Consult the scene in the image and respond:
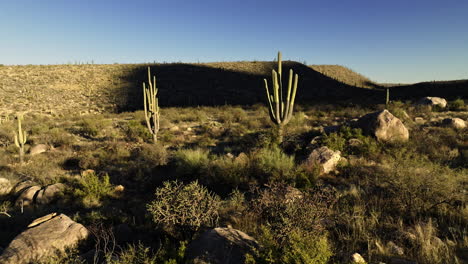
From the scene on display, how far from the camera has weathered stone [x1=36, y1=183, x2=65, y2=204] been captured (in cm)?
564

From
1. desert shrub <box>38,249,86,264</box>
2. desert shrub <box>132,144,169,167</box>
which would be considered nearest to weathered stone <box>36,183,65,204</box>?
desert shrub <box>132,144,169,167</box>

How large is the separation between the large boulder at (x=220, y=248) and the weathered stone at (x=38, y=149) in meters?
9.86

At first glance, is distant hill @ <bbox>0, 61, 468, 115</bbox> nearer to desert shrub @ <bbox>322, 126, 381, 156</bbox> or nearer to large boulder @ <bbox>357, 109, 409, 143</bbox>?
large boulder @ <bbox>357, 109, 409, 143</bbox>

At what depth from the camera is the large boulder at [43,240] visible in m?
2.99

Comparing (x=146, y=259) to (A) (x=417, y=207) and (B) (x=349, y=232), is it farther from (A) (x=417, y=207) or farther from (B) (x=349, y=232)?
(A) (x=417, y=207)

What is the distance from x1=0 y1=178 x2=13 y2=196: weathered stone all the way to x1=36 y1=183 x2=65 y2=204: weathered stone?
48.5 inches

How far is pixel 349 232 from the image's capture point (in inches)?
142

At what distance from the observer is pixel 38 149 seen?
9758 millimetres

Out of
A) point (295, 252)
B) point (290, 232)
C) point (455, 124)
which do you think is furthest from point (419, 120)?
point (295, 252)

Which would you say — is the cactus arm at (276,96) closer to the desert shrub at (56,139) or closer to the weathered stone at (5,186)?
the weathered stone at (5,186)

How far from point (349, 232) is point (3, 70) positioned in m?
44.8

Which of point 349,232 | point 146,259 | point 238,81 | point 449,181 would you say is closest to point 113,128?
point 146,259

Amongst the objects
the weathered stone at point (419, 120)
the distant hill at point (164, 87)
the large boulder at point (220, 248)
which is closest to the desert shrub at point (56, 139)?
the large boulder at point (220, 248)

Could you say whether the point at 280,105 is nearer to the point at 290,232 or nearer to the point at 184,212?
the point at 184,212
